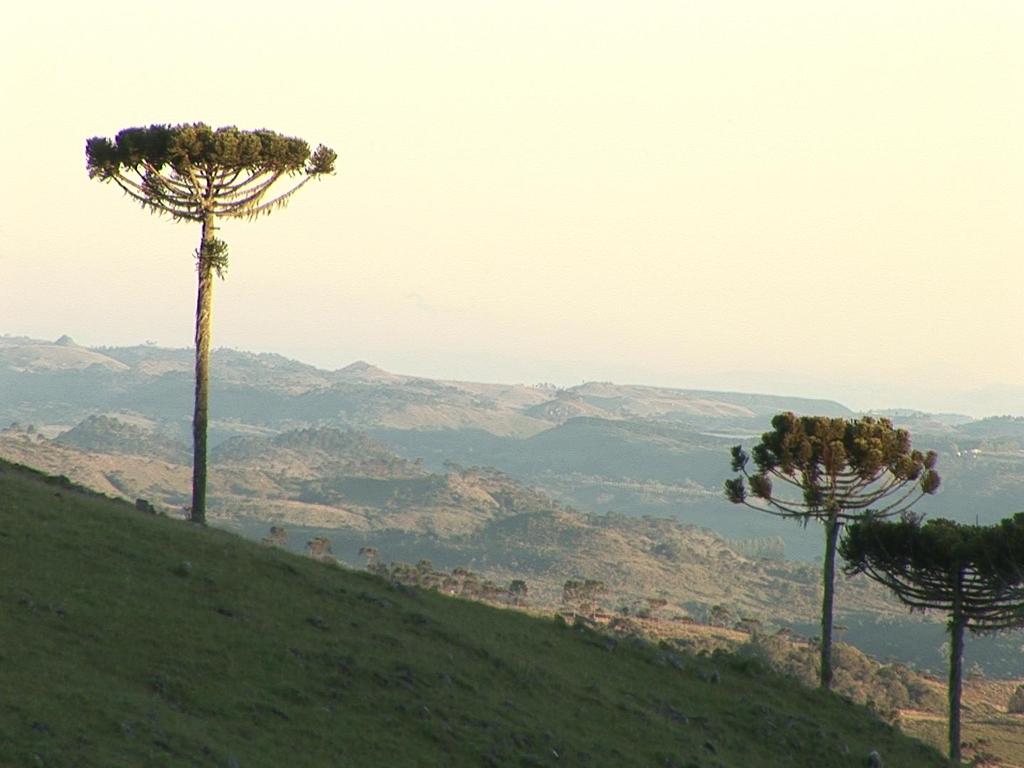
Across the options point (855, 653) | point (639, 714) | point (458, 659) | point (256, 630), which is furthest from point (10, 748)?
point (855, 653)

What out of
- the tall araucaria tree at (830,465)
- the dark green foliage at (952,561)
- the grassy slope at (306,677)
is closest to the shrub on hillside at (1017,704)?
the dark green foliage at (952,561)

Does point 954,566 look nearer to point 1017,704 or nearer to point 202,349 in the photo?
point 202,349

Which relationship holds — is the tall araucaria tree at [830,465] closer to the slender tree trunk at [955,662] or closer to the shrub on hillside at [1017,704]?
the slender tree trunk at [955,662]

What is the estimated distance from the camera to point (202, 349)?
149 feet

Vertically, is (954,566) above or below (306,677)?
above

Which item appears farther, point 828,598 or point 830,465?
point 828,598

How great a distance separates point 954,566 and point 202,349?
28.0 meters

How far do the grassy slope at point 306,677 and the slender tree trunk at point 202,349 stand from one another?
14.6 feet

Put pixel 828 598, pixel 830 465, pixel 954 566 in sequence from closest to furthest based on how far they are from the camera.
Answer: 1. pixel 954 566
2. pixel 830 465
3. pixel 828 598

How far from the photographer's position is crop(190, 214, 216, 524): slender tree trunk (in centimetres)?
4407

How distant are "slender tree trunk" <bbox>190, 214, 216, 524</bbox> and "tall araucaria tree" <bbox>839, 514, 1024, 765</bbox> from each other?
77.4 feet

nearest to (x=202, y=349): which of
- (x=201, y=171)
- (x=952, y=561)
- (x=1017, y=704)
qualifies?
(x=201, y=171)

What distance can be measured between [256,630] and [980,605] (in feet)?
96.3

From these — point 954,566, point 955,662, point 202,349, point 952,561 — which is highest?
point 202,349
